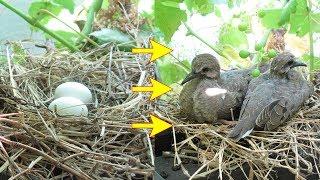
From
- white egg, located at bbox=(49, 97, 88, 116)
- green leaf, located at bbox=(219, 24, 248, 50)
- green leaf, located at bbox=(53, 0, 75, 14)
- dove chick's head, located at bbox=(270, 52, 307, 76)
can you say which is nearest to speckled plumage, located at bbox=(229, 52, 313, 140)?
dove chick's head, located at bbox=(270, 52, 307, 76)

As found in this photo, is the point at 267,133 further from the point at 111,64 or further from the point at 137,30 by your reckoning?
the point at 137,30

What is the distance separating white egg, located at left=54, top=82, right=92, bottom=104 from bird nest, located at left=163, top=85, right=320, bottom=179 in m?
0.30

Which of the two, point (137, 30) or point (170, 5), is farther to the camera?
point (137, 30)

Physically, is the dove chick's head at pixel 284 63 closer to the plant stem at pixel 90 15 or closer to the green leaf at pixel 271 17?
the green leaf at pixel 271 17

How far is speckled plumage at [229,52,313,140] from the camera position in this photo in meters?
0.95

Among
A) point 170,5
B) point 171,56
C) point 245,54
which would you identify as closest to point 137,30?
point 171,56

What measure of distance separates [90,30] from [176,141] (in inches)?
29.3

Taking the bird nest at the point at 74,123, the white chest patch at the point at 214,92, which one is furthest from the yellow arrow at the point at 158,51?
the white chest patch at the point at 214,92

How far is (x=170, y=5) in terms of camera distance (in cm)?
105

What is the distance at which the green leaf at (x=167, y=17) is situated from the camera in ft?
3.47

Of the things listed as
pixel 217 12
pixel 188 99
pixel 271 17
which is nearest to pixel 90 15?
pixel 217 12

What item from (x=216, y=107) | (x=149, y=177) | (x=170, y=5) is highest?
(x=170, y=5)

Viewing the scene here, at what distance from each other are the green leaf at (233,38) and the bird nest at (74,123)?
229 millimetres

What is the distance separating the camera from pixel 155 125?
41.2 inches
